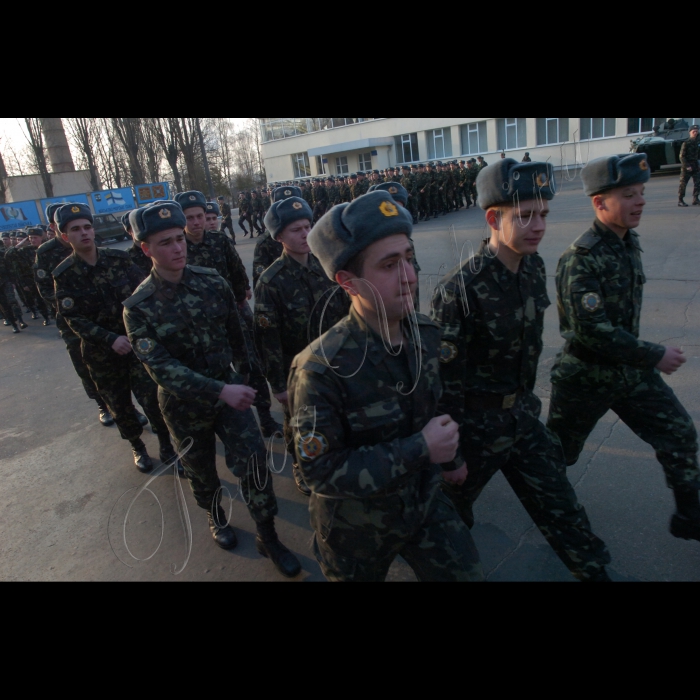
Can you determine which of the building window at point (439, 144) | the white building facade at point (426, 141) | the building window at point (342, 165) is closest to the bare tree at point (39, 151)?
the white building facade at point (426, 141)

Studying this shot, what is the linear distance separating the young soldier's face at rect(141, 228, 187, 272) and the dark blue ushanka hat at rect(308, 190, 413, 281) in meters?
1.56

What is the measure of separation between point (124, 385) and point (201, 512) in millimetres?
1435

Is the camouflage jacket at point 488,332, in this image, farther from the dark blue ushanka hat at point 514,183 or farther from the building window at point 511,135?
the building window at point 511,135

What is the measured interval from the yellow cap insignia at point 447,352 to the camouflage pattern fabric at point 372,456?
29cm

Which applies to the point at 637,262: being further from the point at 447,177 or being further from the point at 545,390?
the point at 447,177

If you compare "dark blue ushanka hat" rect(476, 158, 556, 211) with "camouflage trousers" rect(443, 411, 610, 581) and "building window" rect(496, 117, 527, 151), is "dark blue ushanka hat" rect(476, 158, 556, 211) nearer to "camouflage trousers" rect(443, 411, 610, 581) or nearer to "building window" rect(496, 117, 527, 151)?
"camouflage trousers" rect(443, 411, 610, 581)

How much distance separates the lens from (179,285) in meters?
3.20

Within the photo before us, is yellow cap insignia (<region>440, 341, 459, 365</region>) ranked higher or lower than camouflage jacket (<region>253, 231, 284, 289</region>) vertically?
lower

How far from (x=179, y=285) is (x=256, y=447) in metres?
1.10

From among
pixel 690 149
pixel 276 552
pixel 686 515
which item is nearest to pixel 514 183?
pixel 686 515

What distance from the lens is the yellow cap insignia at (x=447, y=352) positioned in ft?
7.91

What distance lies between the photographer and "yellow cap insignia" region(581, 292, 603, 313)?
2.68 metres

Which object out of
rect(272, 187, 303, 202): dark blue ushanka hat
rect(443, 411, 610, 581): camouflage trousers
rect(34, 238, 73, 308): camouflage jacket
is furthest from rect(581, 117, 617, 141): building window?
rect(443, 411, 610, 581): camouflage trousers

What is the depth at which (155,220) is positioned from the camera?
3.05 meters
